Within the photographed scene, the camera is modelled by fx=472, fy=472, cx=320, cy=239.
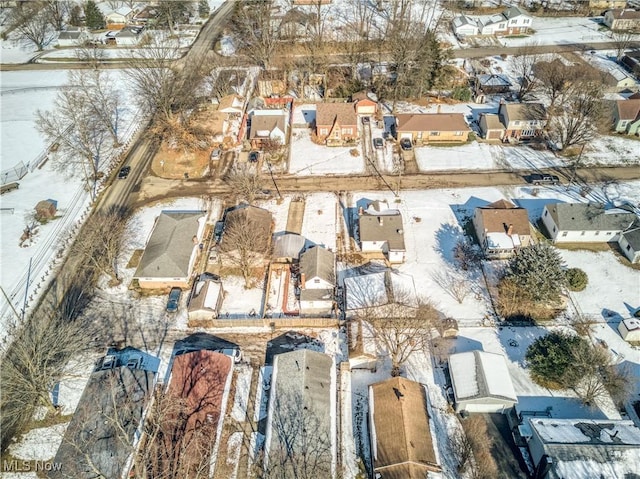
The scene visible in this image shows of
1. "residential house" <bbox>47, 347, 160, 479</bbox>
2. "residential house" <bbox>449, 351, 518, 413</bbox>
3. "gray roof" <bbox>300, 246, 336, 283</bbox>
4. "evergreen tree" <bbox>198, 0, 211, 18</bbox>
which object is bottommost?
"residential house" <bbox>47, 347, 160, 479</bbox>

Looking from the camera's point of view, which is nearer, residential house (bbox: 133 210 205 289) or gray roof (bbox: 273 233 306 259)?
residential house (bbox: 133 210 205 289)

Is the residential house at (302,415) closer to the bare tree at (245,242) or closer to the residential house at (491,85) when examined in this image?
the bare tree at (245,242)

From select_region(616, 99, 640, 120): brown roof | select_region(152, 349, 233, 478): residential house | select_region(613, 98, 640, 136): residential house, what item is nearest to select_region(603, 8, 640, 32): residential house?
select_region(613, 98, 640, 136): residential house

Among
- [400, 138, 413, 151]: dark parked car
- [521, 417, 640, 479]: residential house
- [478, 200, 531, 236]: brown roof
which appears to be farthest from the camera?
[400, 138, 413, 151]: dark parked car

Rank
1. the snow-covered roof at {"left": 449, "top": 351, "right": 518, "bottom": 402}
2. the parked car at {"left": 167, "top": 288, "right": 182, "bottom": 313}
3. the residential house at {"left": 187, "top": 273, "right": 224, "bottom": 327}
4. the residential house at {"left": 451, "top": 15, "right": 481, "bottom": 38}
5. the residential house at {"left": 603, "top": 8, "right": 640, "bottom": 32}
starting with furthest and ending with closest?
1. the residential house at {"left": 451, "top": 15, "right": 481, "bottom": 38}
2. the residential house at {"left": 603, "top": 8, "right": 640, "bottom": 32}
3. the parked car at {"left": 167, "top": 288, "right": 182, "bottom": 313}
4. the residential house at {"left": 187, "top": 273, "right": 224, "bottom": 327}
5. the snow-covered roof at {"left": 449, "top": 351, "right": 518, "bottom": 402}

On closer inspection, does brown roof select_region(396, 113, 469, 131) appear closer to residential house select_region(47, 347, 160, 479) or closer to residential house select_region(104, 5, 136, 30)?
residential house select_region(47, 347, 160, 479)

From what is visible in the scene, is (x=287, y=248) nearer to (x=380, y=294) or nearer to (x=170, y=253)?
(x=380, y=294)

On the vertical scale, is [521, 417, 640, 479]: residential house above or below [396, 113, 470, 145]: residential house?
below
